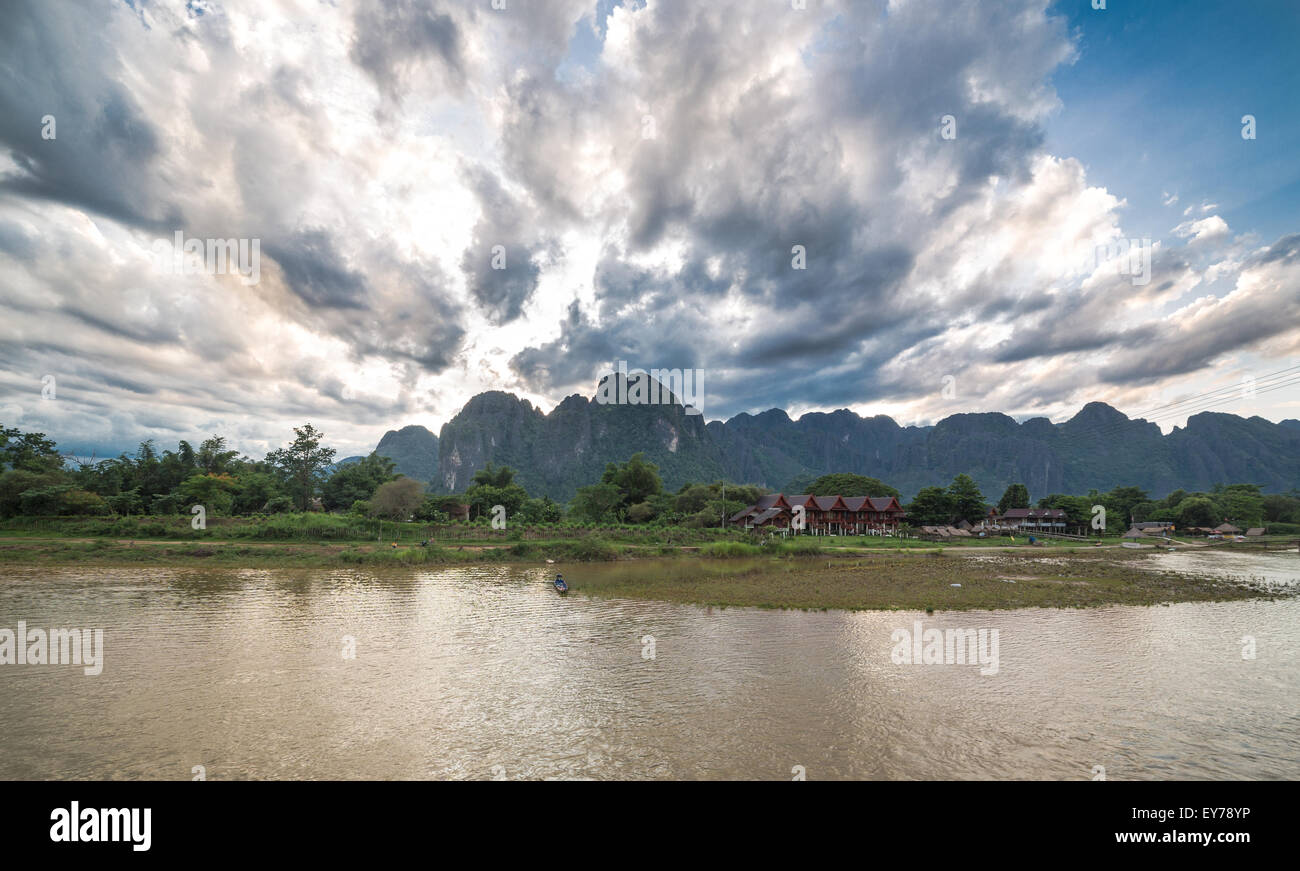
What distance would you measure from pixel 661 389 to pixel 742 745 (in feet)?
594

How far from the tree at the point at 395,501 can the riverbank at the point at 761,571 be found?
563 inches

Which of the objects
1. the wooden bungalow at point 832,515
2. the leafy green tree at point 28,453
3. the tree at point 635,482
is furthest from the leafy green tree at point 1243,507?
the leafy green tree at point 28,453

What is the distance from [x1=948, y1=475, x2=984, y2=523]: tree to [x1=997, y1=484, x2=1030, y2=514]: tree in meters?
25.5

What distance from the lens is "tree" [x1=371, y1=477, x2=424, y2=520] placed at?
168 feet

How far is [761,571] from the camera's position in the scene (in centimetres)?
3025

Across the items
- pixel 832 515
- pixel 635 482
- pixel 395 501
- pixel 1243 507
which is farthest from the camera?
pixel 1243 507

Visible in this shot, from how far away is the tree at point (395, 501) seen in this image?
51188mm

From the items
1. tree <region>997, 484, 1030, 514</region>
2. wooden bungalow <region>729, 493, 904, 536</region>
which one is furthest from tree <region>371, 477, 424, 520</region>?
tree <region>997, 484, 1030, 514</region>

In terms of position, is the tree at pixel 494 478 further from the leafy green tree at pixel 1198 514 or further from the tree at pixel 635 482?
the leafy green tree at pixel 1198 514

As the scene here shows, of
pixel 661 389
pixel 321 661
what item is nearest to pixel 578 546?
pixel 321 661

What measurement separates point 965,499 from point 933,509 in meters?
4.79

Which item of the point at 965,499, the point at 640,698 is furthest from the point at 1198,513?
the point at 640,698

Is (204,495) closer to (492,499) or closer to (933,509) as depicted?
(492,499)

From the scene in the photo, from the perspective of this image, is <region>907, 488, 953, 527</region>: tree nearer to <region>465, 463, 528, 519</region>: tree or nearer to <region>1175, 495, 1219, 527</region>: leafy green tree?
<region>1175, 495, 1219, 527</region>: leafy green tree
